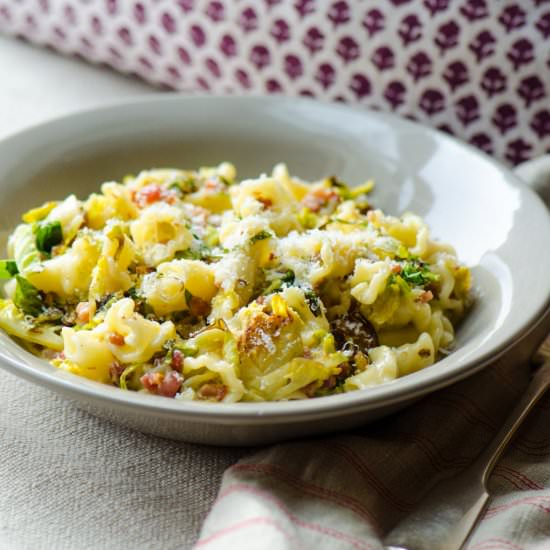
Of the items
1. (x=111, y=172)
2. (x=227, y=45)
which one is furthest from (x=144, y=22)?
(x=111, y=172)

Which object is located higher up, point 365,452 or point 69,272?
point 69,272

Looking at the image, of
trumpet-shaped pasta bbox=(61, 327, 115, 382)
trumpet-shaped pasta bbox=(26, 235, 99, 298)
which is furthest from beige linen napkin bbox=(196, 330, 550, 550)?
trumpet-shaped pasta bbox=(26, 235, 99, 298)

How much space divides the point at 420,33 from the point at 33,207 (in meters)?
1.83

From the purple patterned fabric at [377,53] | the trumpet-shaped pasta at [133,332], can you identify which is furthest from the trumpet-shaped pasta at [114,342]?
the purple patterned fabric at [377,53]

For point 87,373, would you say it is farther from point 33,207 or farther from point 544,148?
point 544,148

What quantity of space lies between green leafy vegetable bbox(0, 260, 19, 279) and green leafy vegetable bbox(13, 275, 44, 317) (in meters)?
0.16

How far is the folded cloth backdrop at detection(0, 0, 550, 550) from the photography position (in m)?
2.04

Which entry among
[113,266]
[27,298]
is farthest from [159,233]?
[27,298]

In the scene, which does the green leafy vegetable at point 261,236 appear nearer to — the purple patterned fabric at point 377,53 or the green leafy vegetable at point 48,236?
the green leafy vegetable at point 48,236

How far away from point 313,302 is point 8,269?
962 millimetres

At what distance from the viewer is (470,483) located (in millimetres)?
2172

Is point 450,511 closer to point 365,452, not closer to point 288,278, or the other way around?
point 365,452

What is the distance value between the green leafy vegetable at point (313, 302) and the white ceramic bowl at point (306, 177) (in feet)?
1.07

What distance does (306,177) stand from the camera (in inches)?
138
